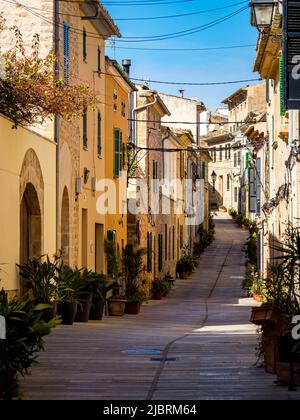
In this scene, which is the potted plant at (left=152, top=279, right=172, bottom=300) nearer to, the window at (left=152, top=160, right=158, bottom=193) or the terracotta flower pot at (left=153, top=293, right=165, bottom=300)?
the terracotta flower pot at (left=153, top=293, right=165, bottom=300)

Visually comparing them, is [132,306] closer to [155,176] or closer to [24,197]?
[24,197]

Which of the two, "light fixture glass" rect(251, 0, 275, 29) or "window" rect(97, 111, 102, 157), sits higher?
"light fixture glass" rect(251, 0, 275, 29)

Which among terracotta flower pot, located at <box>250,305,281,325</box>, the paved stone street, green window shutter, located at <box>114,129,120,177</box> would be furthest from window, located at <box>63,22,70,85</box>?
terracotta flower pot, located at <box>250,305,281,325</box>

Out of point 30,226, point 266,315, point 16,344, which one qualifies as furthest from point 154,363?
point 30,226

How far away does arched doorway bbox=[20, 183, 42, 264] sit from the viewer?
20891 mm

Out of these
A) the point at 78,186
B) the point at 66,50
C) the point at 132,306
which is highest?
the point at 66,50

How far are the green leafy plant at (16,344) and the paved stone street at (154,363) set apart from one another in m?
0.36

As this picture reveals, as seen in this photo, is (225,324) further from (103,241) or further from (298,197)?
(103,241)

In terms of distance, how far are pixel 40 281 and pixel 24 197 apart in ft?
6.34

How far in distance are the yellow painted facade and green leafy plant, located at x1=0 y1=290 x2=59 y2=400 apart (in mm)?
5665

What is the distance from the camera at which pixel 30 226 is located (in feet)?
70.0

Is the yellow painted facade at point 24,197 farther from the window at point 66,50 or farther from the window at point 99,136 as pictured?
the window at point 99,136

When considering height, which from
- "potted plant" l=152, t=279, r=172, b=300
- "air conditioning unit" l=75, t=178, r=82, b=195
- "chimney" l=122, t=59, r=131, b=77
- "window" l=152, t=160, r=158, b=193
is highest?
"chimney" l=122, t=59, r=131, b=77

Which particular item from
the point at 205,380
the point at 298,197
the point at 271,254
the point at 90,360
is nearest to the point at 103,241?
the point at 271,254
